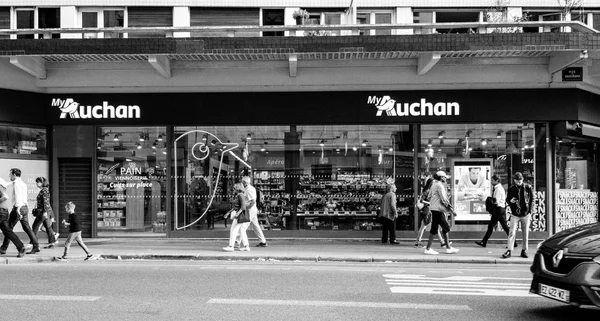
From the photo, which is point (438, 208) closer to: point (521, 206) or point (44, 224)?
point (521, 206)

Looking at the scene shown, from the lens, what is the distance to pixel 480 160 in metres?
17.5

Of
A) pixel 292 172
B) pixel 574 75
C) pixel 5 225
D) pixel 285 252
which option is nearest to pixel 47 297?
pixel 5 225

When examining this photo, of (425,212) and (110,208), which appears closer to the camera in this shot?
(425,212)

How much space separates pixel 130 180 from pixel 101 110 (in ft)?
6.67

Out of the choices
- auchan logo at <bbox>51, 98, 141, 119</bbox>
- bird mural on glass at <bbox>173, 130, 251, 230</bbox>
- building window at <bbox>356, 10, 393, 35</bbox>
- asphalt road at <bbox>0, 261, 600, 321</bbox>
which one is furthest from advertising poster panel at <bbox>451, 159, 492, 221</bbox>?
auchan logo at <bbox>51, 98, 141, 119</bbox>

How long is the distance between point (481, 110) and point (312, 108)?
174 inches

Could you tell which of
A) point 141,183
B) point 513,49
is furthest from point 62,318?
point 513,49

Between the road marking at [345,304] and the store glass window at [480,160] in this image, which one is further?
the store glass window at [480,160]

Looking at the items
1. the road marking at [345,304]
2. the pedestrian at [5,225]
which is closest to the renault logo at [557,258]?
the road marking at [345,304]

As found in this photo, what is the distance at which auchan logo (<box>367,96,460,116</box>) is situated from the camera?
17141mm

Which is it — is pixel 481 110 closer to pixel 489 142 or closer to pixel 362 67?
pixel 489 142

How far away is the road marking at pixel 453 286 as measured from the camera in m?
9.36

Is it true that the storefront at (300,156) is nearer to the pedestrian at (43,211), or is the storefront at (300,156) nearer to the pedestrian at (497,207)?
the pedestrian at (497,207)

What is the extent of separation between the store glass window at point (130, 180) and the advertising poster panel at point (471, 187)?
7884 millimetres
